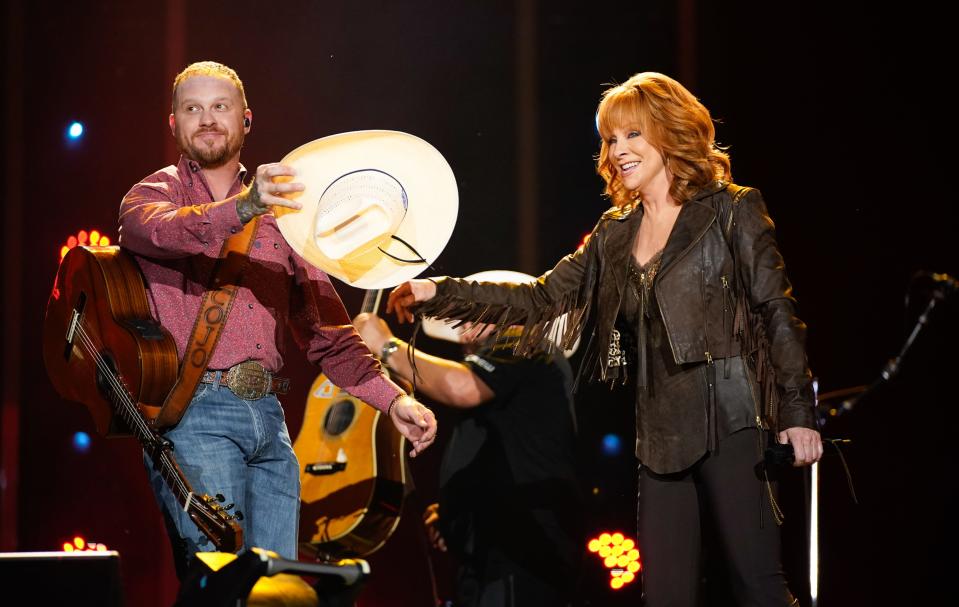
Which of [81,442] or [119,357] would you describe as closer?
[119,357]

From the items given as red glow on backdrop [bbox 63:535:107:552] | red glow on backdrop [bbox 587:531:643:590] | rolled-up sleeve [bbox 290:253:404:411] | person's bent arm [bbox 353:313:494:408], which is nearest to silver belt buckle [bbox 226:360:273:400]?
rolled-up sleeve [bbox 290:253:404:411]

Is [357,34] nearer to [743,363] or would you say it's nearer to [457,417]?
[457,417]

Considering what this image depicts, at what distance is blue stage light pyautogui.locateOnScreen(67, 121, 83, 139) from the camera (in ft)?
15.6

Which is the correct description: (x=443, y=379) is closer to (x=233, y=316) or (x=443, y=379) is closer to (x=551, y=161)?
(x=551, y=161)

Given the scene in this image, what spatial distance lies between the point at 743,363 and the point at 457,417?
1827 millimetres

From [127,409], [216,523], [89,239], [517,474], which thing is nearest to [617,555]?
[517,474]

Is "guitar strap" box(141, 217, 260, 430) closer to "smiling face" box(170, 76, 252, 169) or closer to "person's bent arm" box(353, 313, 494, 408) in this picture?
"smiling face" box(170, 76, 252, 169)

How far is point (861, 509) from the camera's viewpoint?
384cm

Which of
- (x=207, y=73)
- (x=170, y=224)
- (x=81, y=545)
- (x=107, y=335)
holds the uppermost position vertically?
(x=207, y=73)

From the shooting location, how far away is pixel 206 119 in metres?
2.77

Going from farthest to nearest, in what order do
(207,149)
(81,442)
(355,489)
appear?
(81,442) < (355,489) < (207,149)

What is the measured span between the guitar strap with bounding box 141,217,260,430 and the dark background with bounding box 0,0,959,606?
1659 mm

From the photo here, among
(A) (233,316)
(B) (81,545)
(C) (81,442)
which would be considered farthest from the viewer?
(C) (81,442)

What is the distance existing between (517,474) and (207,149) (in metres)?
1.87
